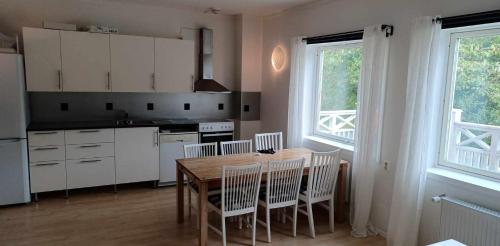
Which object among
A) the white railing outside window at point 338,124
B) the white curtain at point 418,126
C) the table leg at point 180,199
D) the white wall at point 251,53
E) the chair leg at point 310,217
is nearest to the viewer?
the white curtain at point 418,126

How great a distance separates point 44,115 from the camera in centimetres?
456

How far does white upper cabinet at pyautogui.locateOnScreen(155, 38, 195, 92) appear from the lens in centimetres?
478

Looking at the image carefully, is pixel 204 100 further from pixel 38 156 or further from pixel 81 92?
pixel 38 156

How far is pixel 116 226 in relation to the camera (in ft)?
11.6

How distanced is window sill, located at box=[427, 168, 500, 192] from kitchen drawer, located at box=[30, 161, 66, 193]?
158 inches

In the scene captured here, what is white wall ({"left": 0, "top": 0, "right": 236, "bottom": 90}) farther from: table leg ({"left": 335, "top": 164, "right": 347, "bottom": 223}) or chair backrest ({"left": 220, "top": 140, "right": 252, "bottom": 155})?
table leg ({"left": 335, "top": 164, "right": 347, "bottom": 223})

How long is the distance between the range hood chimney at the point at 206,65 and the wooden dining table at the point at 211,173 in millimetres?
1622

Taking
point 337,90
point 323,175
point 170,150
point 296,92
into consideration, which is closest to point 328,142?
point 337,90

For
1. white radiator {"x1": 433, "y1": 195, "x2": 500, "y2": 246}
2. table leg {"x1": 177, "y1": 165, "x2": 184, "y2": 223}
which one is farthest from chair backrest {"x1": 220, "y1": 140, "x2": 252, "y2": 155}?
white radiator {"x1": 433, "y1": 195, "x2": 500, "y2": 246}

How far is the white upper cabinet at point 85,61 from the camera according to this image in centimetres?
428

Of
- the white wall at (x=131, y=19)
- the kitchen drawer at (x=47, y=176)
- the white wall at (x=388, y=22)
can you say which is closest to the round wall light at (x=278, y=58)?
the white wall at (x=388, y=22)

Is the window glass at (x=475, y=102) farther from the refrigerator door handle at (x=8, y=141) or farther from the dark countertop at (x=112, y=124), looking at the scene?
the refrigerator door handle at (x=8, y=141)

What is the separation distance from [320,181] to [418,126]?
1044 millimetres

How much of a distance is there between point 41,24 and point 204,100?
237 cm
